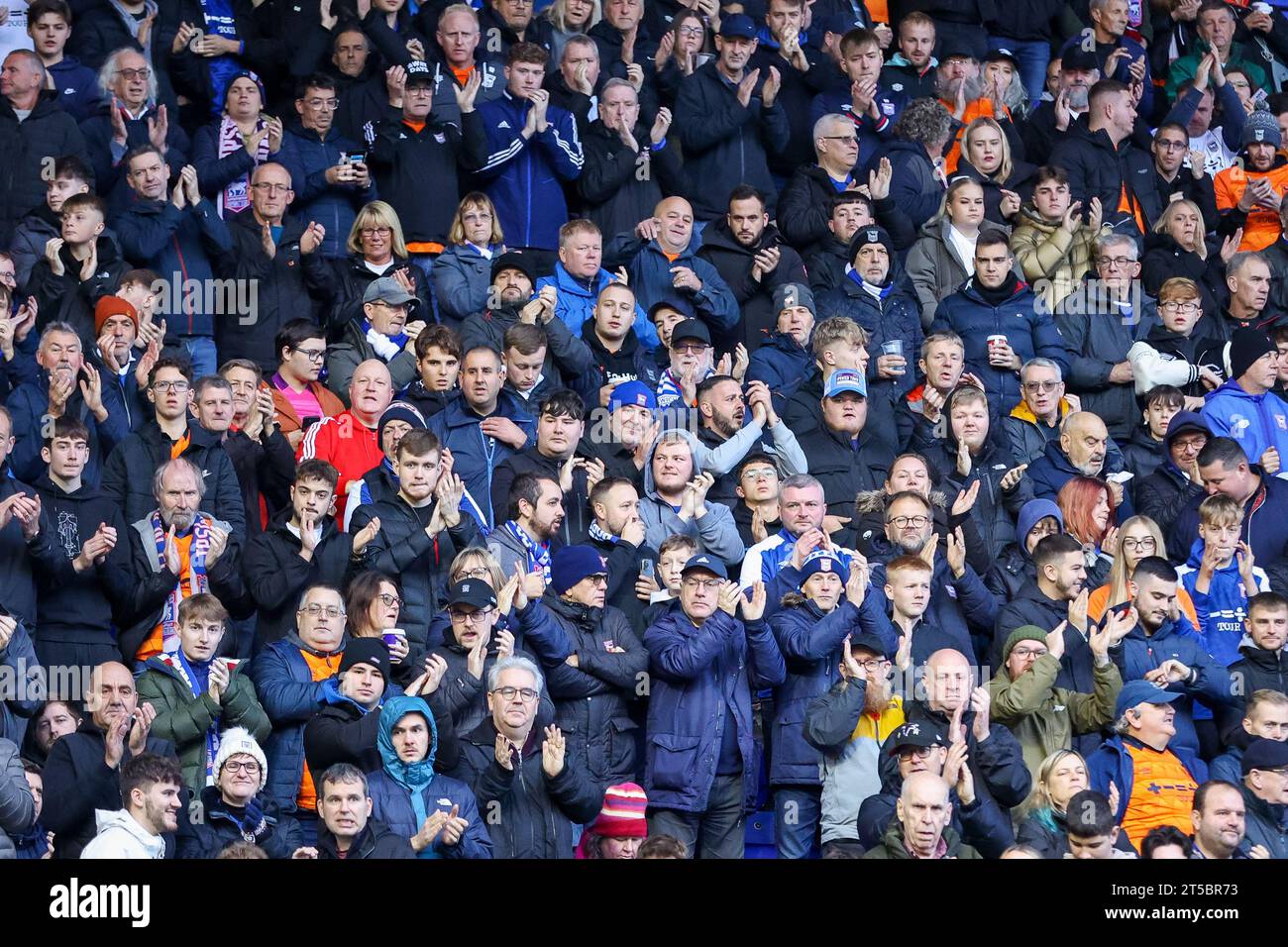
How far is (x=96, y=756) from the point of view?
10.1 metres

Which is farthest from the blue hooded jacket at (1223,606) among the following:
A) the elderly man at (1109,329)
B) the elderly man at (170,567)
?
the elderly man at (170,567)

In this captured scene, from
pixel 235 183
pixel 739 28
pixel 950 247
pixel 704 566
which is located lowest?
pixel 704 566

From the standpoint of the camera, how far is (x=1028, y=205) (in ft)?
48.3

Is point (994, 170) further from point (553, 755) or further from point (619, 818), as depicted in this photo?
point (553, 755)

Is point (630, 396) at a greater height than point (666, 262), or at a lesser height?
lesser

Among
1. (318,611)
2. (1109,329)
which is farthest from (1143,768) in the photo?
(1109,329)

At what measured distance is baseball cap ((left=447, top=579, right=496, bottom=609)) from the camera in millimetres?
10578

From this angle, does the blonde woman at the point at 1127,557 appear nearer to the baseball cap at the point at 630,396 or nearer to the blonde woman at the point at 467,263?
the baseball cap at the point at 630,396

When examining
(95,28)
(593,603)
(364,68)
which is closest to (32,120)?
(95,28)

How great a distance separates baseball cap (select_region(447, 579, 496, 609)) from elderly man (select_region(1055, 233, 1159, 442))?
14.9 feet

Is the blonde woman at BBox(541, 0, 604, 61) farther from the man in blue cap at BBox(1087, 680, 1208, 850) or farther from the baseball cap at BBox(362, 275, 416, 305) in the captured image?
the man in blue cap at BBox(1087, 680, 1208, 850)

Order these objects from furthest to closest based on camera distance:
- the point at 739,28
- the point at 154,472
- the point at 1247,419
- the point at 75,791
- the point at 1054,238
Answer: the point at 739,28
the point at 1054,238
the point at 1247,419
the point at 154,472
the point at 75,791

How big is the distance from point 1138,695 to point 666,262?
152 inches

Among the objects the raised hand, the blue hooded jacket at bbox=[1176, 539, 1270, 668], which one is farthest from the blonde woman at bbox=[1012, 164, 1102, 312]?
the raised hand
